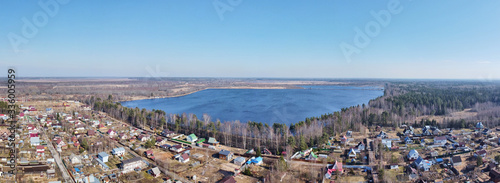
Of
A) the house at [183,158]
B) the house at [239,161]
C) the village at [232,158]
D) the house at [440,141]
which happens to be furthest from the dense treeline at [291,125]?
the house at [440,141]

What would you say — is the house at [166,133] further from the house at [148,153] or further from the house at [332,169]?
the house at [332,169]

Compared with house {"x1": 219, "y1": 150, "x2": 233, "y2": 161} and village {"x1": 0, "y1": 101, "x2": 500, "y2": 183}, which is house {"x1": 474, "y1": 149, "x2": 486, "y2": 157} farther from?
house {"x1": 219, "y1": 150, "x2": 233, "y2": 161}

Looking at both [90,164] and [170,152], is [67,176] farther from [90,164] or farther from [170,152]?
[170,152]

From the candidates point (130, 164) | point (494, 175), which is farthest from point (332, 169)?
point (130, 164)

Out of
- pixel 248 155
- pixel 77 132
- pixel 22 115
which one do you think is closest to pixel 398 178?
pixel 248 155

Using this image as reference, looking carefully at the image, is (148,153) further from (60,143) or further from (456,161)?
(456,161)

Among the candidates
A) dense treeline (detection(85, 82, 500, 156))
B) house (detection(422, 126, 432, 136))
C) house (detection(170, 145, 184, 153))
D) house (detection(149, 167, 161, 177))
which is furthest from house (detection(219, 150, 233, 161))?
house (detection(422, 126, 432, 136))
